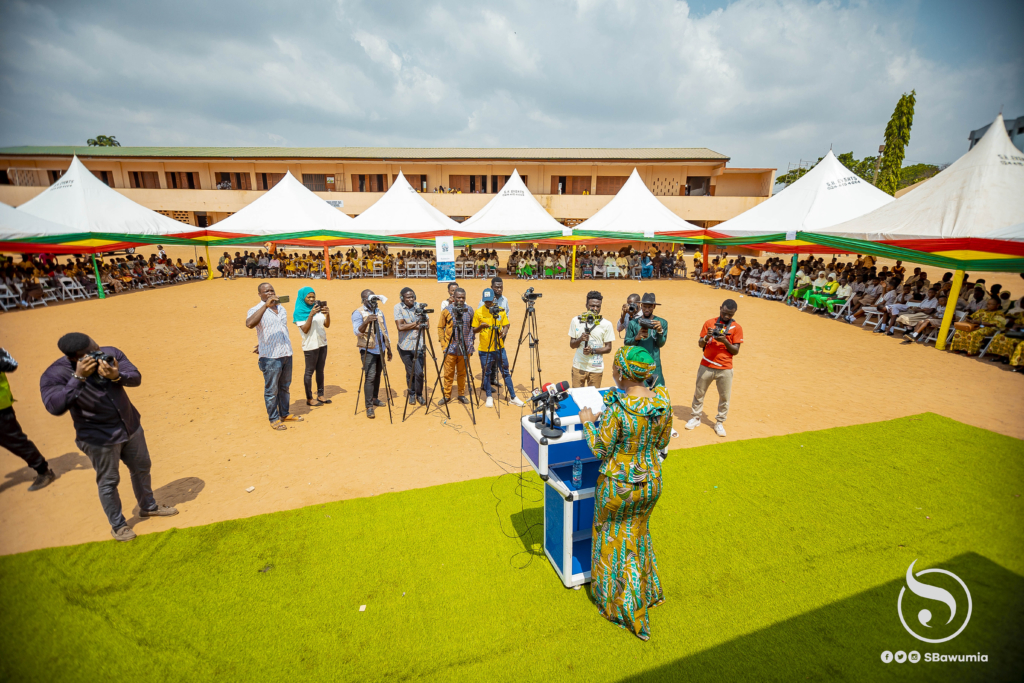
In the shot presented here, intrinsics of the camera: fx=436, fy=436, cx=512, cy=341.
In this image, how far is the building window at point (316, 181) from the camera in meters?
34.0

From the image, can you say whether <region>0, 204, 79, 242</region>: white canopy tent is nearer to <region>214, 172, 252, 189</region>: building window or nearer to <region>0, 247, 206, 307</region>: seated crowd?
<region>0, 247, 206, 307</region>: seated crowd

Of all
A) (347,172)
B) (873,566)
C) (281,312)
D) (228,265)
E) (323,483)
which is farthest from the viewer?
(347,172)

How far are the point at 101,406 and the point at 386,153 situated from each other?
3545 centimetres

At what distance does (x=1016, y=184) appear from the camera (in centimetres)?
1020

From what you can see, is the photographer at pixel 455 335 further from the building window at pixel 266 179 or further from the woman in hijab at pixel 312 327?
the building window at pixel 266 179

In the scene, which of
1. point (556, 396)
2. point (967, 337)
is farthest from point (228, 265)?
point (967, 337)

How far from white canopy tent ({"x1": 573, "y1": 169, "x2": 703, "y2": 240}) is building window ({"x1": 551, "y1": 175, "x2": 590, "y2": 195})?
12416mm

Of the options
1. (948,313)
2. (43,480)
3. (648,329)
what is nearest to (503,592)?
(648,329)

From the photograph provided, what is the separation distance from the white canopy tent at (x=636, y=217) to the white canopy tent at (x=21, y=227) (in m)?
19.2

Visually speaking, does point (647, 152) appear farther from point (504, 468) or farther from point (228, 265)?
point (504, 468)

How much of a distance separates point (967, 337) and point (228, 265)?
28.9 m

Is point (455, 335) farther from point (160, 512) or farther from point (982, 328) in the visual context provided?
point (982, 328)

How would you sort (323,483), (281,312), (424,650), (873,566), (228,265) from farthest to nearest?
(228,265)
(281,312)
(323,483)
(873,566)
(424,650)

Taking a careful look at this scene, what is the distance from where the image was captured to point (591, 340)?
5.61m
